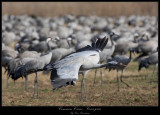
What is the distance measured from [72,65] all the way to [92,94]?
2.97m

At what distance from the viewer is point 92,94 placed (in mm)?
9516

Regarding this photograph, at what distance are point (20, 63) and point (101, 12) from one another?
29281mm

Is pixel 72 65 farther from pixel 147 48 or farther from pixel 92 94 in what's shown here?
pixel 147 48

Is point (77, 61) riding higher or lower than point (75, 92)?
higher

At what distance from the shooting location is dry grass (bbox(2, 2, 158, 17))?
3772 centimetres

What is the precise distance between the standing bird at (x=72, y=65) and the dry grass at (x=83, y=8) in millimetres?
29765

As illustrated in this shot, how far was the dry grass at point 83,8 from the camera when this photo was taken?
124ft

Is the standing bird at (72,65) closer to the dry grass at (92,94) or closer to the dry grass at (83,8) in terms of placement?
the dry grass at (92,94)

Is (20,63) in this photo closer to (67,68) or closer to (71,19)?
(67,68)

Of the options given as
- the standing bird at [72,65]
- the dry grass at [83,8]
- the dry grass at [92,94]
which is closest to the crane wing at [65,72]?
the standing bird at [72,65]

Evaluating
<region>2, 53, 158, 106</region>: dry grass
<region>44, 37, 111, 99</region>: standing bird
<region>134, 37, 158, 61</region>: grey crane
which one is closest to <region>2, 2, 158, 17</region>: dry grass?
<region>134, 37, 158, 61</region>: grey crane

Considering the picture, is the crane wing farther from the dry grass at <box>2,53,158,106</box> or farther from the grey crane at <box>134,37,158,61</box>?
the grey crane at <box>134,37,158,61</box>

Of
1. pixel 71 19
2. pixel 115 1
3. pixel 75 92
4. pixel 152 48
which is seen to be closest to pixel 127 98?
pixel 75 92

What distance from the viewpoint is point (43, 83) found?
10.9 metres
